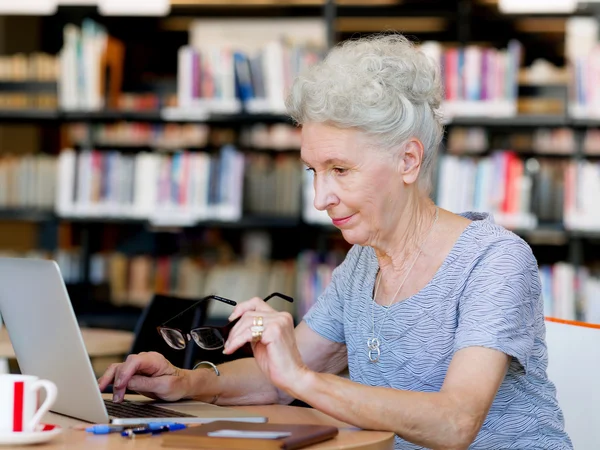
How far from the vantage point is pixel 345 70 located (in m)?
1.69

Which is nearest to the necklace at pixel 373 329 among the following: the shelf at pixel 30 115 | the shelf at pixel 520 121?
the shelf at pixel 520 121

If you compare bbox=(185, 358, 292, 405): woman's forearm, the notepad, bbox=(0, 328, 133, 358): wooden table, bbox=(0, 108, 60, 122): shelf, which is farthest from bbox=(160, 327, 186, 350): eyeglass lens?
bbox=(0, 108, 60, 122): shelf

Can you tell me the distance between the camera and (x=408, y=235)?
1815 mm

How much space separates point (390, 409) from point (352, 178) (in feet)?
1.53

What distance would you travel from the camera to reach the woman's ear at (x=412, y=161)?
1.74 meters

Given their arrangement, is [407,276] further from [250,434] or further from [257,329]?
[250,434]

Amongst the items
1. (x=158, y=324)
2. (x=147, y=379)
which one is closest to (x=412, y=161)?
(x=147, y=379)

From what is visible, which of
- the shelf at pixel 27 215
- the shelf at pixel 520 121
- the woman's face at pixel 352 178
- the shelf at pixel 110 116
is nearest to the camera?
the woman's face at pixel 352 178

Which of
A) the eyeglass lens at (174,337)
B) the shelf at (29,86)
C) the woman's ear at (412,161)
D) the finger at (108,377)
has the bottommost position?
the finger at (108,377)

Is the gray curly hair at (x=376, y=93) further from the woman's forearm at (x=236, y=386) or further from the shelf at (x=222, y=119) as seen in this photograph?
the shelf at (x=222, y=119)

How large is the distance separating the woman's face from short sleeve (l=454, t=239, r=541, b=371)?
0.21 m

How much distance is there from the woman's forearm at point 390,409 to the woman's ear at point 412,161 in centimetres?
47

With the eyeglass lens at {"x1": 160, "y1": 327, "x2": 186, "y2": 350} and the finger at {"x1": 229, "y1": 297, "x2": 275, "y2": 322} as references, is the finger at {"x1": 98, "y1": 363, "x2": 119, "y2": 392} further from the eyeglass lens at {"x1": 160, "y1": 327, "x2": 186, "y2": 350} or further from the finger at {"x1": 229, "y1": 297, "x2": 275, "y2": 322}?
the finger at {"x1": 229, "y1": 297, "x2": 275, "y2": 322}

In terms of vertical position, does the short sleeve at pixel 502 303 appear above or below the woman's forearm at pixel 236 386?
above
